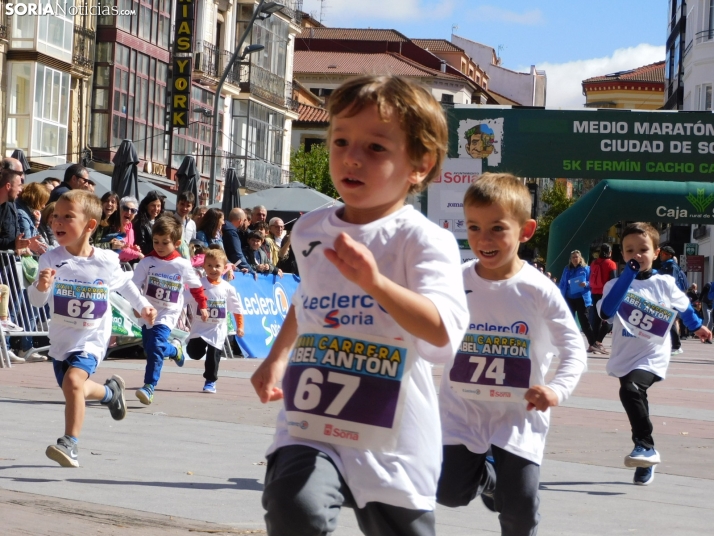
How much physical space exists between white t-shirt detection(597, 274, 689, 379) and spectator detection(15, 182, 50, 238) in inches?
282

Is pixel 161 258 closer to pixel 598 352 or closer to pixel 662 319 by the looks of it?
pixel 662 319

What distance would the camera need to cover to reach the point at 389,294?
2797mm

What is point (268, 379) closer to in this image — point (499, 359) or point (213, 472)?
point (499, 359)

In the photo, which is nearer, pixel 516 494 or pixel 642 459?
pixel 516 494

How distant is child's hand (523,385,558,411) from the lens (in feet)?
14.0

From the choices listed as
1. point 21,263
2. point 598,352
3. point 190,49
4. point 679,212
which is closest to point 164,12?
point 190,49

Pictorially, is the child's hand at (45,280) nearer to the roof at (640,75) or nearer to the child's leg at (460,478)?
the child's leg at (460,478)

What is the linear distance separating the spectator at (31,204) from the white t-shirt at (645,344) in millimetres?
7158

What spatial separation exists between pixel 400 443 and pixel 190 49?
4216 cm

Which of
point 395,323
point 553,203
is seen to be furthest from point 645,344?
point 553,203

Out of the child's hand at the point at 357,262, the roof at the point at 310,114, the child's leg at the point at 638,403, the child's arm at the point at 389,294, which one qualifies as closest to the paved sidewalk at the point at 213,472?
the child's leg at the point at 638,403

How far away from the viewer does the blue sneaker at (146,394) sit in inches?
392

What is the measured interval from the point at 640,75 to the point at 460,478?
400ft

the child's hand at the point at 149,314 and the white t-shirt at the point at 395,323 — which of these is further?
the child's hand at the point at 149,314
